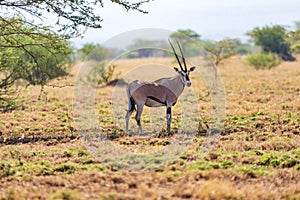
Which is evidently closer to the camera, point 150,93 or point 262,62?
point 150,93

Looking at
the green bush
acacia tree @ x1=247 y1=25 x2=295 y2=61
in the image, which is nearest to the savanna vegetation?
the green bush

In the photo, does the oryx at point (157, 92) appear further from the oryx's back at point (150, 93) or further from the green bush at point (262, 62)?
the green bush at point (262, 62)

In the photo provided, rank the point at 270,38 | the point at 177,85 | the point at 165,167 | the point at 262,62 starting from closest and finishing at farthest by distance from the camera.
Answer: the point at 165,167 → the point at 177,85 → the point at 262,62 → the point at 270,38

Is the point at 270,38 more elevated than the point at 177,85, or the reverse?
the point at 270,38

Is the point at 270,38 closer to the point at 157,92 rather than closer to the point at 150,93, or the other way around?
the point at 157,92

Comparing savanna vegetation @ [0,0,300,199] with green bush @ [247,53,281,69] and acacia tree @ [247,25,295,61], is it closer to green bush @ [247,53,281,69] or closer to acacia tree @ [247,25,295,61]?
green bush @ [247,53,281,69]

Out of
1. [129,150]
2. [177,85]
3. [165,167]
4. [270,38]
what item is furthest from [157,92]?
[270,38]

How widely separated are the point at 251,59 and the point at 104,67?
1688cm

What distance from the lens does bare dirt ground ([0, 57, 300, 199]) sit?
7.96 metres

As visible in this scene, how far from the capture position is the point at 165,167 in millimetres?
9758

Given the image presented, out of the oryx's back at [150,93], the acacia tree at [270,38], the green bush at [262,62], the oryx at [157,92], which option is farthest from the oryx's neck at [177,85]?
the acacia tree at [270,38]

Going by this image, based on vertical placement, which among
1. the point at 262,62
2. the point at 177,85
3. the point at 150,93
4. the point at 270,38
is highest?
the point at 270,38

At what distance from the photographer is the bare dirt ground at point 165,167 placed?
7.96 m

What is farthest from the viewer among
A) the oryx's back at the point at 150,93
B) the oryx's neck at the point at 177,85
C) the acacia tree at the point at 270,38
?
the acacia tree at the point at 270,38
